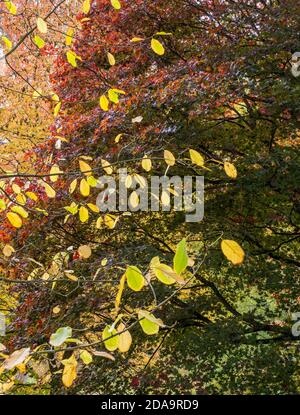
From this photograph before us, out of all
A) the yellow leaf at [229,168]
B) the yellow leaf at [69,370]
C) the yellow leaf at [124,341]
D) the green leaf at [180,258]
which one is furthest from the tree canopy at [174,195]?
the green leaf at [180,258]

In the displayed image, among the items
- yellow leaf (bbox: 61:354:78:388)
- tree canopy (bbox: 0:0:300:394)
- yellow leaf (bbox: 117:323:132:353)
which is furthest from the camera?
tree canopy (bbox: 0:0:300:394)

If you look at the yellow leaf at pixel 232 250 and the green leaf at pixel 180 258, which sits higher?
the green leaf at pixel 180 258

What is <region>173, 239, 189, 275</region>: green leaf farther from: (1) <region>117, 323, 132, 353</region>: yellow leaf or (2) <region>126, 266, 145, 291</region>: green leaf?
(1) <region>117, 323, 132, 353</region>: yellow leaf

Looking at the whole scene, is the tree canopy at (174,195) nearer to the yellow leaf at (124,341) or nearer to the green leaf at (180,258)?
the yellow leaf at (124,341)

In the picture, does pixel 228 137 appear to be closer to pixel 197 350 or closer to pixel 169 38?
pixel 169 38

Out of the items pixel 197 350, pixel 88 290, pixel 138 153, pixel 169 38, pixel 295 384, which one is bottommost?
pixel 295 384

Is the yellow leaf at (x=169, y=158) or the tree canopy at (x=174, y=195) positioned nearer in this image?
the yellow leaf at (x=169, y=158)

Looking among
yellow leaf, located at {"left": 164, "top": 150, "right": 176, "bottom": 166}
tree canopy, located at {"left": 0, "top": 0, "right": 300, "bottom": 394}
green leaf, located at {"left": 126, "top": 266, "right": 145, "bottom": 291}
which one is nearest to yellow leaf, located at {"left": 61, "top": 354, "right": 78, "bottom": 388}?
green leaf, located at {"left": 126, "top": 266, "right": 145, "bottom": 291}

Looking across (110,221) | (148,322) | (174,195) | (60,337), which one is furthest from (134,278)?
(174,195)

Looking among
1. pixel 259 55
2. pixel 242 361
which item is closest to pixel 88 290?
pixel 242 361

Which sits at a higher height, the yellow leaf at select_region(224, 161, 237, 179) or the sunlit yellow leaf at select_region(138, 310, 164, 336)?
the yellow leaf at select_region(224, 161, 237, 179)

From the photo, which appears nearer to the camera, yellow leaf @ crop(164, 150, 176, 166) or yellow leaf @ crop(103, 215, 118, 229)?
yellow leaf @ crop(164, 150, 176, 166)

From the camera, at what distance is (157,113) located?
15.3 feet

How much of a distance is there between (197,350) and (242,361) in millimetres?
410
